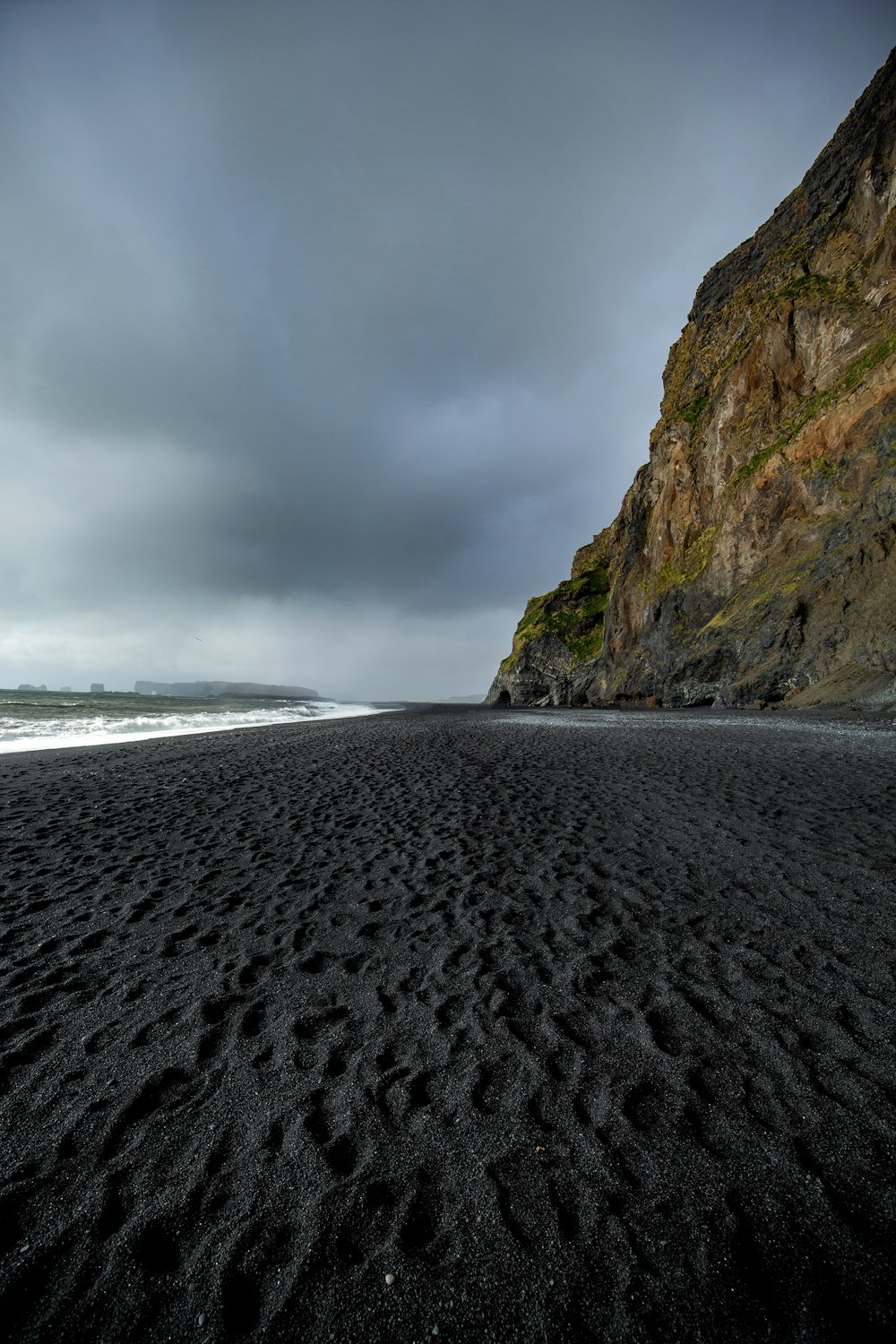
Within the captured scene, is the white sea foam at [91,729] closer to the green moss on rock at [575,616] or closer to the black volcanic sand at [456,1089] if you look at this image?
the black volcanic sand at [456,1089]

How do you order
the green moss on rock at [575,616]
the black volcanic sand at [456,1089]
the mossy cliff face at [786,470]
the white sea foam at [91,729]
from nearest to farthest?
1. the black volcanic sand at [456,1089]
2. the white sea foam at [91,729]
3. the mossy cliff face at [786,470]
4. the green moss on rock at [575,616]

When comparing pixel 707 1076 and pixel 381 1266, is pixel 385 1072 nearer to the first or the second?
pixel 381 1266

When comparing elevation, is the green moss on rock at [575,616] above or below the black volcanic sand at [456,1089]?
above

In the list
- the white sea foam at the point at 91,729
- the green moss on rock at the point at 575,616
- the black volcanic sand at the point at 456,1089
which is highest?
the green moss on rock at the point at 575,616

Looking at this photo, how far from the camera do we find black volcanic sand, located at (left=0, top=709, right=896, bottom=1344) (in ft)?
7.49

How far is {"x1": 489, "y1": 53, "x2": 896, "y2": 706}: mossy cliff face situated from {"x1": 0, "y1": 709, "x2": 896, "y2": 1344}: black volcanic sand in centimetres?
2538

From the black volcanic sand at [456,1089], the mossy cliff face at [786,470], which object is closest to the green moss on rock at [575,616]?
the mossy cliff face at [786,470]

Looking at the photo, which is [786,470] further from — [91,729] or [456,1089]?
[91,729]

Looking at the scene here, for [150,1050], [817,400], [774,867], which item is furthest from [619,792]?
[817,400]

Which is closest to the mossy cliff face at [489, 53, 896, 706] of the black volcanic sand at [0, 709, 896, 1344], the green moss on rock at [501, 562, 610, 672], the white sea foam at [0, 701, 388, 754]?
the green moss on rock at [501, 562, 610, 672]

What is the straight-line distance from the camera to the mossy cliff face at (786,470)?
86.6 ft

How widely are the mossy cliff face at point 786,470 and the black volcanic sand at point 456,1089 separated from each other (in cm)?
2538

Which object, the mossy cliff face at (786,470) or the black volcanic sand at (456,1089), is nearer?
the black volcanic sand at (456,1089)

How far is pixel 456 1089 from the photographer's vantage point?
3.46 m
